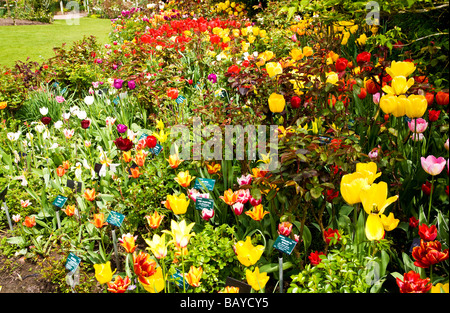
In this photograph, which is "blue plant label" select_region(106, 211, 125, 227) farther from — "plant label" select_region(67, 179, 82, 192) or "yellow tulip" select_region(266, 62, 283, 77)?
"yellow tulip" select_region(266, 62, 283, 77)

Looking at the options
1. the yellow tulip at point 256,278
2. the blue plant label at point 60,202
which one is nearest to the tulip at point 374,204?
the yellow tulip at point 256,278

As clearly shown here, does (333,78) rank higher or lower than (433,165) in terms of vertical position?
higher

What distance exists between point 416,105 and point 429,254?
2.12 ft

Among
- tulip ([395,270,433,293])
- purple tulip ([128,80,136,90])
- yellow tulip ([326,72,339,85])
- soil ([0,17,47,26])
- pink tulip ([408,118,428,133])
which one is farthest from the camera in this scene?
soil ([0,17,47,26])

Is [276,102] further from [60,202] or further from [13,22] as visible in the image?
[13,22]

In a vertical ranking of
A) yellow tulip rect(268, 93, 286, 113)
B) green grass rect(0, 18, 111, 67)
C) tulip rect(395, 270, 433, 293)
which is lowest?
tulip rect(395, 270, 433, 293)

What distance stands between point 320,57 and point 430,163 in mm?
1119

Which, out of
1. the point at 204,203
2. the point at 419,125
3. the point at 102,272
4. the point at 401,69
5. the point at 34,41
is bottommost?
the point at 102,272

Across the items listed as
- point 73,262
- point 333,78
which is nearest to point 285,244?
point 73,262

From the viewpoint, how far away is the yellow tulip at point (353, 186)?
1241mm

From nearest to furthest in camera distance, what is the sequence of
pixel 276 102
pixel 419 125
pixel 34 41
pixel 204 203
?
1. pixel 204 203
2. pixel 419 125
3. pixel 276 102
4. pixel 34 41

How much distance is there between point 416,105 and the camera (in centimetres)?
153

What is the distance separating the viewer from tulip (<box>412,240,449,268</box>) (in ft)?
3.81

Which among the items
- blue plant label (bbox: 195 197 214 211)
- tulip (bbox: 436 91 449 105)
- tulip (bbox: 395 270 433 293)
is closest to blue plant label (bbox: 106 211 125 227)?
blue plant label (bbox: 195 197 214 211)
